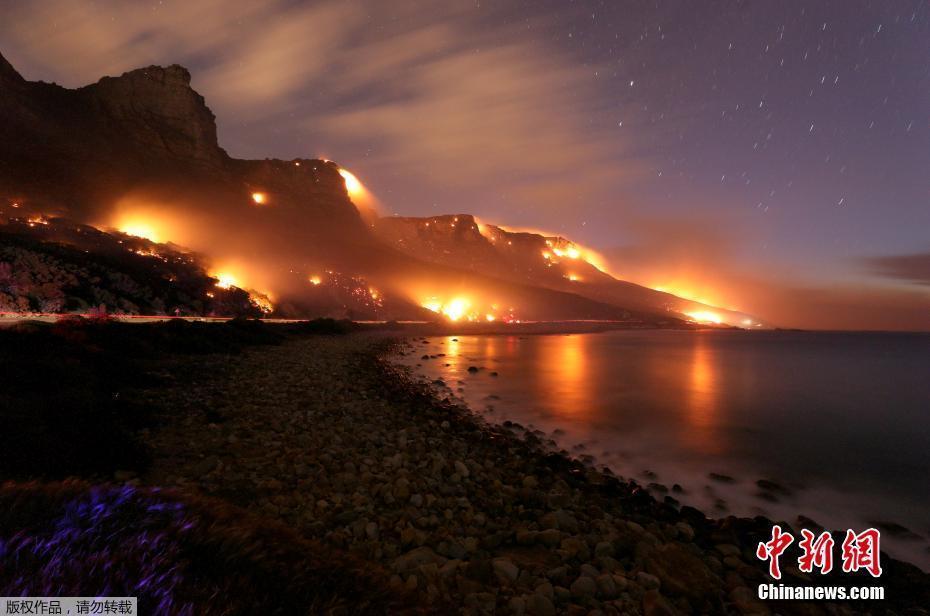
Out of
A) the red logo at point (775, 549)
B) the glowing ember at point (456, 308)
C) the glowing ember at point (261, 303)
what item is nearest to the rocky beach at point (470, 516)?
the red logo at point (775, 549)

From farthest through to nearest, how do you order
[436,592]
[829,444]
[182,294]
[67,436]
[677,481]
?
1. [182,294]
2. [829,444]
3. [677,481]
4. [67,436]
5. [436,592]

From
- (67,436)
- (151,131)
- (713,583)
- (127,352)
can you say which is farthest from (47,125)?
(713,583)

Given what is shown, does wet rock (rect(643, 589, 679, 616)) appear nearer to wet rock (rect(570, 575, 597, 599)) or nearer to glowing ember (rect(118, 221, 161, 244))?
wet rock (rect(570, 575, 597, 599))

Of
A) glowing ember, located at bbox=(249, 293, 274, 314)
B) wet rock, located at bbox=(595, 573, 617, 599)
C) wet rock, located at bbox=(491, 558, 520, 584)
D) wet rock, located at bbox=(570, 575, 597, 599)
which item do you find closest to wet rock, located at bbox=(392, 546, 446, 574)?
wet rock, located at bbox=(491, 558, 520, 584)

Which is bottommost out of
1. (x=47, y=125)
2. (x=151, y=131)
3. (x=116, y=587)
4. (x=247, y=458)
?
(x=247, y=458)

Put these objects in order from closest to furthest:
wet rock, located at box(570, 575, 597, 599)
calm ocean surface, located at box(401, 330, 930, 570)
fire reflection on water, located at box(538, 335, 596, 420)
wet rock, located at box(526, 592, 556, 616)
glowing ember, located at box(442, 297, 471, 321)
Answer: wet rock, located at box(526, 592, 556, 616) < wet rock, located at box(570, 575, 597, 599) < calm ocean surface, located at box(401, 330, 930, 570) < fire reflection on water, located at box(538, 335, 596, 420) < glowing ember, located at box(442, 297, 471, 321)

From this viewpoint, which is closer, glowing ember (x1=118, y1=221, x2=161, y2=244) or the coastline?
the coastline

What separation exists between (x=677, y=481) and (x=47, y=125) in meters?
172

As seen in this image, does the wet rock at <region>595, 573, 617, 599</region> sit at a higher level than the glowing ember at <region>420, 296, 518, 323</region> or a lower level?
lower

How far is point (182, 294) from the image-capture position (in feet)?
185

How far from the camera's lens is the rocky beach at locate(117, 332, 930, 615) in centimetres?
420

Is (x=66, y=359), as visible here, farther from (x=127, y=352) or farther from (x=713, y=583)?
(x=713, y=583)

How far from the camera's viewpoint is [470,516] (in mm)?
5617

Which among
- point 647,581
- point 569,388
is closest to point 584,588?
point 647,581
